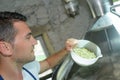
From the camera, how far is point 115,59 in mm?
1759

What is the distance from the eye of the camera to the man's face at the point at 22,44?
1.41 m

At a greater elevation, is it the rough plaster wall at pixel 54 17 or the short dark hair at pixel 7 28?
the short dark hair at pixel 7 28

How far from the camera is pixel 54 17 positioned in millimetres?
2836

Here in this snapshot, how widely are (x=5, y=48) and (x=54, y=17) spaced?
4.95 ft

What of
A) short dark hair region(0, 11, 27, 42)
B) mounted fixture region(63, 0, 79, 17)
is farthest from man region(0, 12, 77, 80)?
mounted fixture region(63, 0, 79, 17)

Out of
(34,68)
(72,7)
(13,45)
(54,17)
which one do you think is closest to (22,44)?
(13,45)

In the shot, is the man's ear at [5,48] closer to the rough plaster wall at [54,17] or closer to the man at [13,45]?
the man at [13,45]

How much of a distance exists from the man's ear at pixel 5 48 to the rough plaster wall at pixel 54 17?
54.8 inches

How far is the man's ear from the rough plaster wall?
139 cm

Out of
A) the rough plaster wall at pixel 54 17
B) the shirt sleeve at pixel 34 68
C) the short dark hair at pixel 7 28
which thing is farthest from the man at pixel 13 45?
the rough plaster wall at pixel 54 17

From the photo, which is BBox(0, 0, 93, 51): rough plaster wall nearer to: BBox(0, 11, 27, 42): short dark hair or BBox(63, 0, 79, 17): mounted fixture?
BBox(63, 0, 79, 17): mounted fixture

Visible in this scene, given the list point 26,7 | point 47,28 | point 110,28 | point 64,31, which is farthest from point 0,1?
point 110,28

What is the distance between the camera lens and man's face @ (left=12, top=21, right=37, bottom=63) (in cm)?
141

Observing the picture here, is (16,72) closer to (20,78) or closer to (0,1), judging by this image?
(20,78)
